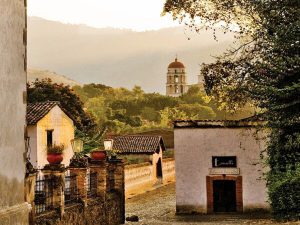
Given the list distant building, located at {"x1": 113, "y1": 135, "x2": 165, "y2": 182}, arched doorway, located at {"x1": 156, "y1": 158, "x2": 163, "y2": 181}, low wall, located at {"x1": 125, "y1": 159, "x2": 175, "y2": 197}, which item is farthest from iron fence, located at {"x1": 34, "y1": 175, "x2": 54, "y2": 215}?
arched doorway, located at {"x1": 156, "y1": 158, "x2": 163, "y2": 181}

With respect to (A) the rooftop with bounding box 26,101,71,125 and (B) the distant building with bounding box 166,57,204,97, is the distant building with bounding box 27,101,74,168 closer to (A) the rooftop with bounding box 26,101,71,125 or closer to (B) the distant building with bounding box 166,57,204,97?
(A) the rooftop with bounding box 26,101,71,125

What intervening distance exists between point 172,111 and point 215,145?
7526 centimetres

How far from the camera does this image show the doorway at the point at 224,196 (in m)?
25.2

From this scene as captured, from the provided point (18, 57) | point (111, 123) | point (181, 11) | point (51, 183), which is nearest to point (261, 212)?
point (181, 11)

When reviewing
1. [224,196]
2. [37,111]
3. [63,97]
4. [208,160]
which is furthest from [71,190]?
[63,97]

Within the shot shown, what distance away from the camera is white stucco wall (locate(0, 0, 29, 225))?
24.1 ft

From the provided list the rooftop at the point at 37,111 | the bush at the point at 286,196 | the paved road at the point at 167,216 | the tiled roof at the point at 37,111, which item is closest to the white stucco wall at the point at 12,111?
A: the paved road at the point at 167,216

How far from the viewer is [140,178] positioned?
38.0 m

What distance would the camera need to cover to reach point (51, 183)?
15195 mm

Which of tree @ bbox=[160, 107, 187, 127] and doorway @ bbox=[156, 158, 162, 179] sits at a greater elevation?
tree @ bbox=[160, 107, 187, 127]

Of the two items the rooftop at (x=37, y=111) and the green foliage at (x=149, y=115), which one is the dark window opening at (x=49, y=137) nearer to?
the rooftop at (x=37, y=111)

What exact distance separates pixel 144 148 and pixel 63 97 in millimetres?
8645

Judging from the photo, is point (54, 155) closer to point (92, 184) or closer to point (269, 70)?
point (92, 184)

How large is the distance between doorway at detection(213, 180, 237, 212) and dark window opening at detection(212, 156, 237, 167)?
→ 0.72 m
